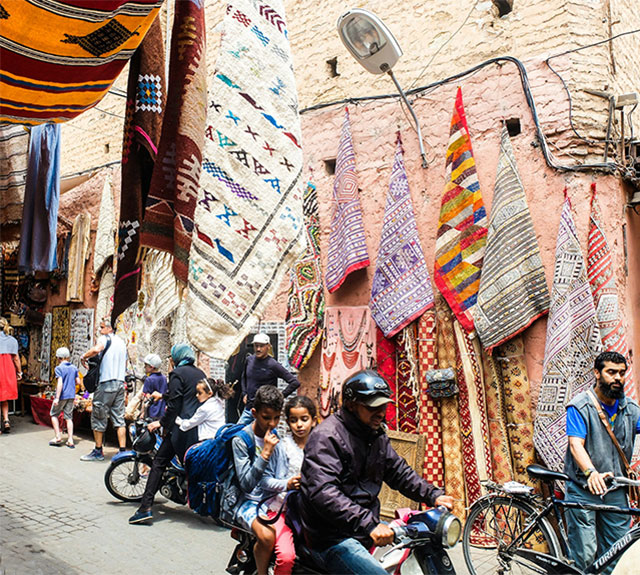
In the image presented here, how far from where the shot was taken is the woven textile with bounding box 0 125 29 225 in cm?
A: 407

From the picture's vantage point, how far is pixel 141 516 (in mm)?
5184

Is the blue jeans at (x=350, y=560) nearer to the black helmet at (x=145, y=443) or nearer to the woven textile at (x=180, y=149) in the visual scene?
the woven textile at (x=180, y=149)

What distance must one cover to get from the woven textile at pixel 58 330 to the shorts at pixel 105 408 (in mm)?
3336

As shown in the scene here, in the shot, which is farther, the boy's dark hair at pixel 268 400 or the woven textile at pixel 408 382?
the woven textile at pixel 408 382

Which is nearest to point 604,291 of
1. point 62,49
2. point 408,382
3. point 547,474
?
point 547,474

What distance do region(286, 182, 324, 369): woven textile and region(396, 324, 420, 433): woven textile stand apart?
3.39 ft

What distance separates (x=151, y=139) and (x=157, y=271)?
1.82ft

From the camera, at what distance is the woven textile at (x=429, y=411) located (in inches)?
208

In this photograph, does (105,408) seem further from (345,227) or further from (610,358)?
(610,358)

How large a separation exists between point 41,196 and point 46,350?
6978mm

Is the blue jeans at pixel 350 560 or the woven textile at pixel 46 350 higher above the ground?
the woven textile at pixel 46 350

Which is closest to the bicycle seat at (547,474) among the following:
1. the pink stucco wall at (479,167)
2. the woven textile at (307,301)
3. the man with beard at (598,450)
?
the man with beard at (598,450)

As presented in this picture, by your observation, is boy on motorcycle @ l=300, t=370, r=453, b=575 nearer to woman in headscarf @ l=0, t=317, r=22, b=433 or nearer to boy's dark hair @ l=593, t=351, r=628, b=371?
boy's dark hair @ l=593, t=351, r=628, b=371

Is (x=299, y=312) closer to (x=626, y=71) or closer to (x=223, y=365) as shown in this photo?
(x=223, y=365)
